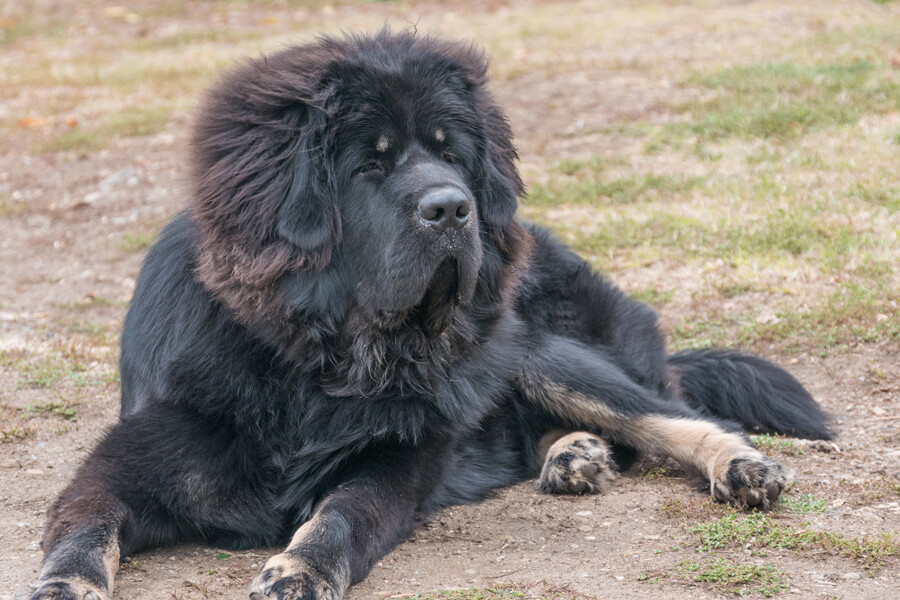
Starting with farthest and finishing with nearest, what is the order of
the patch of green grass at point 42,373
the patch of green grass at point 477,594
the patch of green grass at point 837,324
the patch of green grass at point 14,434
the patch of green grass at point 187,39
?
1. the patch of green grass at point 187,39
2. the patch of green grass at point 837,324
3. the patch of green grass at point 42,373
4. the patch of green grass at point 14,434
5. the patch of green grass at point 477,594

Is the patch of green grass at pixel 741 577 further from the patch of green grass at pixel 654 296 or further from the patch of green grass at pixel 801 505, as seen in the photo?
the patch of green grass at pixel 654 296

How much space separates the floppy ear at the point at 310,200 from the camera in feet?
12.4

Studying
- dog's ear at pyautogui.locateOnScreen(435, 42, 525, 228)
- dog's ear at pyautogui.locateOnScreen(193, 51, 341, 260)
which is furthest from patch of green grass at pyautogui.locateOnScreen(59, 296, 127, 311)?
dog's ear at pyautogui.locateOnScreen(435, 42, 525, 228)

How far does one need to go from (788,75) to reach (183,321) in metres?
9.67

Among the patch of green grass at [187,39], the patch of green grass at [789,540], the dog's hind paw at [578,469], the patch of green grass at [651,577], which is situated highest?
the patch of green grass at [187,39]

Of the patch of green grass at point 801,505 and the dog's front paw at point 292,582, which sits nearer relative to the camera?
the dog's front paw at point 292,582

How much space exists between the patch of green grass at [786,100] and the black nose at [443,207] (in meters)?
→ 7.30

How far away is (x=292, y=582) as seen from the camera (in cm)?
329

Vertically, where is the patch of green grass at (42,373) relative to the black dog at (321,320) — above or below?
below

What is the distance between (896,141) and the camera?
31.0 ft

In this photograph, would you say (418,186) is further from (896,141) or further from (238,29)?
(238,29)

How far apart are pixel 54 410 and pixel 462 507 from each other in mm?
2511

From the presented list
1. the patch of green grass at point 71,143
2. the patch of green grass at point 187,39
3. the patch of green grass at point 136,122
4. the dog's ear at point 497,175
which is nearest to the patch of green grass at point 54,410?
the dog's ear at point 497,175

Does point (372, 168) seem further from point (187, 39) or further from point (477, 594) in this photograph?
point (187, 39)
